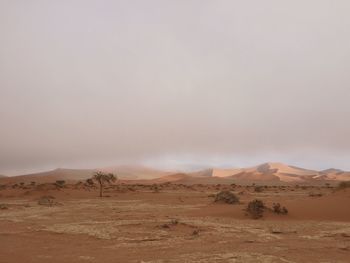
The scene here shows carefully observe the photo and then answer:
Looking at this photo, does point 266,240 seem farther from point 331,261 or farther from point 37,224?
point 37,224

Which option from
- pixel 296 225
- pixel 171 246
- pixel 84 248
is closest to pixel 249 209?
pixel 296 225

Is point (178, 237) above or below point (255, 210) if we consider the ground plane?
below

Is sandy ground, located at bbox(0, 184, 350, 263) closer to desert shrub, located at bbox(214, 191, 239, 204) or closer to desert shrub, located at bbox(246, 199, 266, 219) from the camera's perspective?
desert shrub, located at bbox(246, 199, 266, 219)

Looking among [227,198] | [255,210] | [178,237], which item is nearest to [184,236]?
[178,237]

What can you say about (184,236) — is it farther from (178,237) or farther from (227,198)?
(227,198)

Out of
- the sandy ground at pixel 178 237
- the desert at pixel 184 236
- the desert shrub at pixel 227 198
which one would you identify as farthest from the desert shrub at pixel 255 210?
the desert shrub at pixel 227 198

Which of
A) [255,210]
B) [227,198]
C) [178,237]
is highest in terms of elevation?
[227,198]

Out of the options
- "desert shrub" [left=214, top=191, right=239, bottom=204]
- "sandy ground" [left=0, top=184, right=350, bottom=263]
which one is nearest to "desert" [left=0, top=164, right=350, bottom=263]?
"sandy ground" [left=0, top=184, right=350, bottom=263]

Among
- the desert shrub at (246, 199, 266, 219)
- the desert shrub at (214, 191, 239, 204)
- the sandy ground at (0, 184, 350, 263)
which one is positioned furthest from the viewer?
the desert shrub at (214, 191, 239, 204)

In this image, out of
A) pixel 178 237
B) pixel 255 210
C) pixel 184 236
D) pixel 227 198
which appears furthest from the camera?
pixel 227 198

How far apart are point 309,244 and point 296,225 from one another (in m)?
5.52

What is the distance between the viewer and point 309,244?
561 inches

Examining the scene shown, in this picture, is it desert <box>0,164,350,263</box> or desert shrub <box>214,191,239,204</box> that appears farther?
desert shrub <box>214,191,239,204</box>

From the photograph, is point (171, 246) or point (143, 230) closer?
point (171, 246)
